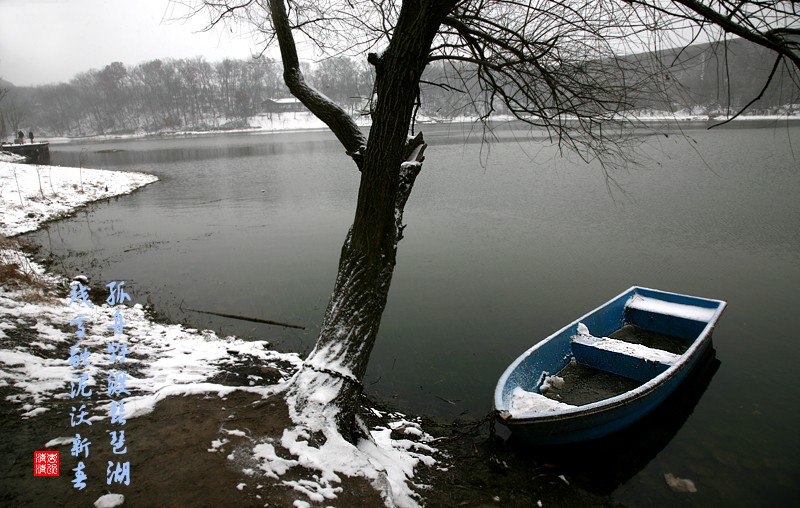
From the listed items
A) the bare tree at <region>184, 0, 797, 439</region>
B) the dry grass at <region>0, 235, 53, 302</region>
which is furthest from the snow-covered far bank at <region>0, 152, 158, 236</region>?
the bare tree at <region>184, 0, 797, 439</region>

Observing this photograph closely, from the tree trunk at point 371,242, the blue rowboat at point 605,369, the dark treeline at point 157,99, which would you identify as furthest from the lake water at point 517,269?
the dark treeline at point 157,99

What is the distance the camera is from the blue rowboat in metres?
4.87

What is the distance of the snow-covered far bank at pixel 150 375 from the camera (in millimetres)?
3451

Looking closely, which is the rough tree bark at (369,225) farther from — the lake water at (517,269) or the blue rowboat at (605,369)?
the lake water at (517,269)

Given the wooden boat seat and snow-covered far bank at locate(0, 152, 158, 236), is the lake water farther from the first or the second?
snow-covered far bank at locate(0, 152, 158, 236)

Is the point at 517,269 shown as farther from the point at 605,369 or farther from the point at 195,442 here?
the point at 195,442

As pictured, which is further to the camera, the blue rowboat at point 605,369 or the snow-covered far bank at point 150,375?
the blue rowboat at point 605,369

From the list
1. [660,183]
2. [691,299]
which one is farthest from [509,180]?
[691,299]

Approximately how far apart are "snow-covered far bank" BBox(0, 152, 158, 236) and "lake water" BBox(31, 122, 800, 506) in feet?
3.76

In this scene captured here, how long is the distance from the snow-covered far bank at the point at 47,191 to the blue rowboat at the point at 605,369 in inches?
594

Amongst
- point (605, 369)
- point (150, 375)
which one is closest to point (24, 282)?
point (150, 375)

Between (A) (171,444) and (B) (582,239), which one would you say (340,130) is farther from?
(B) (582,239)

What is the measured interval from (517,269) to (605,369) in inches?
178

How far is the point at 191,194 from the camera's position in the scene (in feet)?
72.3
